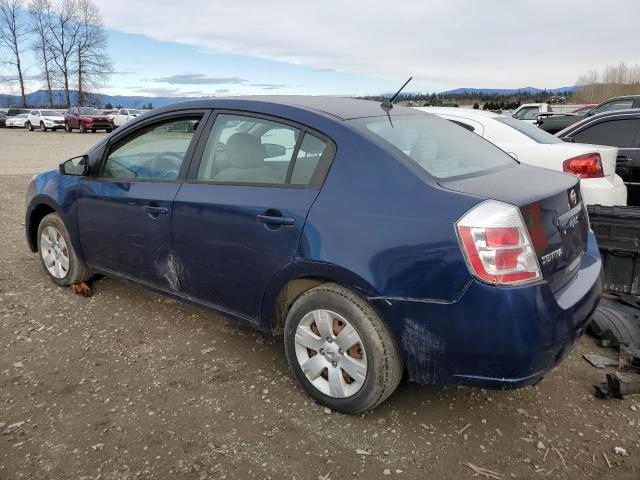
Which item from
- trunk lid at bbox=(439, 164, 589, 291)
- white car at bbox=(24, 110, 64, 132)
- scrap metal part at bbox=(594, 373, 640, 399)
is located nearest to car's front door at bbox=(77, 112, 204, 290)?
trunk lid at bbox=(439, 164, 589, 291)

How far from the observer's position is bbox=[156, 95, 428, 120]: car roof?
10.2ft

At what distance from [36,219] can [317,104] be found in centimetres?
309

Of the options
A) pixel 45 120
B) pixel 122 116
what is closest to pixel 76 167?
pixel 122 116

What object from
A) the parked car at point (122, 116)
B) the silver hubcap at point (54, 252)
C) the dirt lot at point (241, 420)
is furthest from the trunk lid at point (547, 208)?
the parked car at point (122, 116)

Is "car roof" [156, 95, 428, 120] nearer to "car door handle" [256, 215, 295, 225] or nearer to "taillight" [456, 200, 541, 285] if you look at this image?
"car door handle" [256, 215, 295, 225]

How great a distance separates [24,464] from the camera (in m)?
2.53

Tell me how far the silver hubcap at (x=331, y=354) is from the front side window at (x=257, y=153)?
76 centimetres

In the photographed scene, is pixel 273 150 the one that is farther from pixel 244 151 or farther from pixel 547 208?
pixel 547 208

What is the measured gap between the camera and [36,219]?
16.0 feet

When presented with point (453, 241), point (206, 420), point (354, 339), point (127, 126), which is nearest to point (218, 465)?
point (206, 420)

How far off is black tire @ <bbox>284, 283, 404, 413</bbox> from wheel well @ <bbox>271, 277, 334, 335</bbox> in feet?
0.21

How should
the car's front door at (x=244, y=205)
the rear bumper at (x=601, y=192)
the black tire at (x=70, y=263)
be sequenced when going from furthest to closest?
the rear bumper at (x=601, y=192) < the black tire at (x=70, y=263) < the car's front door at (x=244, y=205)

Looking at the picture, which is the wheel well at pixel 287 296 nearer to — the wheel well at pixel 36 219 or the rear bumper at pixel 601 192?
the wheel well at pixel 36 219

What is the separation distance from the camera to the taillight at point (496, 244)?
2336 millimetres
